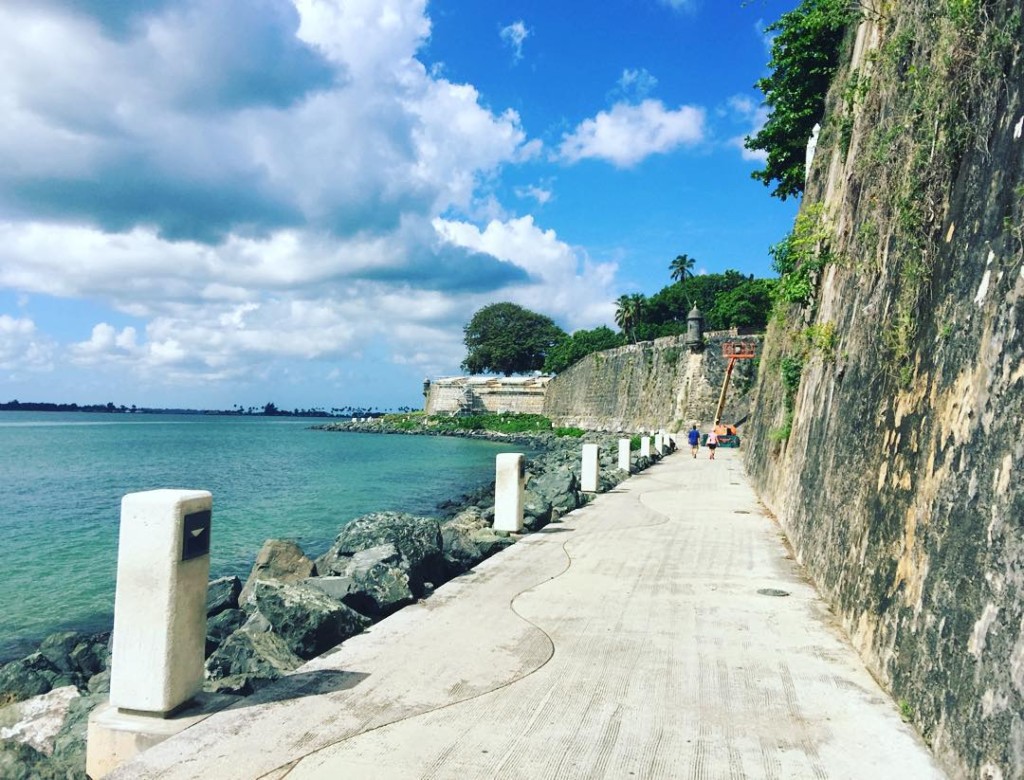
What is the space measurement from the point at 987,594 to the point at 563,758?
1993mm

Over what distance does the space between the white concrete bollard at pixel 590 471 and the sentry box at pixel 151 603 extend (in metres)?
12.8

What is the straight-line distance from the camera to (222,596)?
329 inches

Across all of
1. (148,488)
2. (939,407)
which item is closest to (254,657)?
(939,407)

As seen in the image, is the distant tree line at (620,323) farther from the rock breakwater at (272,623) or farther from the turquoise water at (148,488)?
the rock breakwater at (272,623)

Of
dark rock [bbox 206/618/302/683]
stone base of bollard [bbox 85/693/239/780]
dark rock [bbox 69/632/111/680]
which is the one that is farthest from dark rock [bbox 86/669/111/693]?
stone base of bollard [bbox 85/693/239/780]

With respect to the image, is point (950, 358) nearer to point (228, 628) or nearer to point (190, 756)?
point (190, 756)

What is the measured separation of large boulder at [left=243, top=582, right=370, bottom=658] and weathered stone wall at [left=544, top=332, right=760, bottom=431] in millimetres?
42913

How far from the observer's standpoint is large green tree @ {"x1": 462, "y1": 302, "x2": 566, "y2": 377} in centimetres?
10369

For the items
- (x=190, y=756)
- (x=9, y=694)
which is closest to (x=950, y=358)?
(x=190, y=756)

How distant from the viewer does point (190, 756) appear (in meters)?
3.45

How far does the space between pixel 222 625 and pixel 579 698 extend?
4.60 meters

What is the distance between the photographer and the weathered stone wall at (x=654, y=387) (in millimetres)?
46812

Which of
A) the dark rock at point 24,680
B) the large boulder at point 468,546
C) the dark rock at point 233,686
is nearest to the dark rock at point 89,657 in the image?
the dark rock at point 24,680

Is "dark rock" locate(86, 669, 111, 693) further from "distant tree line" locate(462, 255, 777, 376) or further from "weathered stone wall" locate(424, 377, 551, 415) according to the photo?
"weathered stone wall" locate(424, 377, 551, 415)
